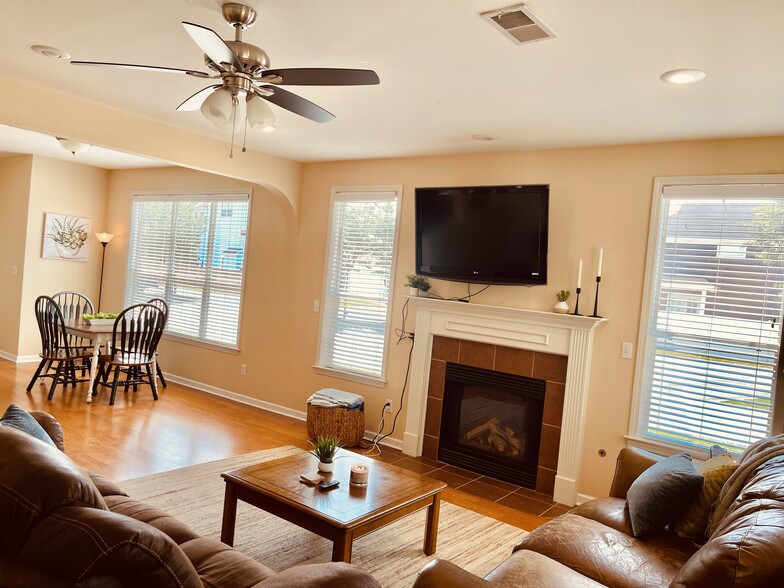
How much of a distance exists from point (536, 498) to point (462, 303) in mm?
1563

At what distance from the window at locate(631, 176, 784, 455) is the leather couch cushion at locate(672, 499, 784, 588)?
7.46 ft

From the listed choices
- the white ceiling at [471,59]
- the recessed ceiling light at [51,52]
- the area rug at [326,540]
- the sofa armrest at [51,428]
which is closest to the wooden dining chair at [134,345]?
the area rug at [326,540]

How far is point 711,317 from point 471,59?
2.35 meters

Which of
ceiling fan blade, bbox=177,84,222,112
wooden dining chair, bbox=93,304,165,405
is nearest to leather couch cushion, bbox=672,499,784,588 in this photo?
ceiling fan blade, bbox=177,84,222,112

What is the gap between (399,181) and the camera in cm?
531

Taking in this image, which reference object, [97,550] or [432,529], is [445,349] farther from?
[97,550]

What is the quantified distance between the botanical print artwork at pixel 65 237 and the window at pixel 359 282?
4.15m

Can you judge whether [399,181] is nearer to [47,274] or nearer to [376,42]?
[376,42]

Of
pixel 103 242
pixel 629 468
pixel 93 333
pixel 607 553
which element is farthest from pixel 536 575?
pixel 103 242

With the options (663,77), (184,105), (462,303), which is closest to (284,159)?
(462,303)

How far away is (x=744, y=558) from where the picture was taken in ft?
4.90

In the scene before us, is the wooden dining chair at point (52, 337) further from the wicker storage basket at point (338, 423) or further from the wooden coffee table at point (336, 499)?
the wooden coffee table at point (336, 499)

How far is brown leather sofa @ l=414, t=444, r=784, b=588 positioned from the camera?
151cm

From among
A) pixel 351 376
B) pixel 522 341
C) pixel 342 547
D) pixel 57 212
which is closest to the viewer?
pixel 342 547
